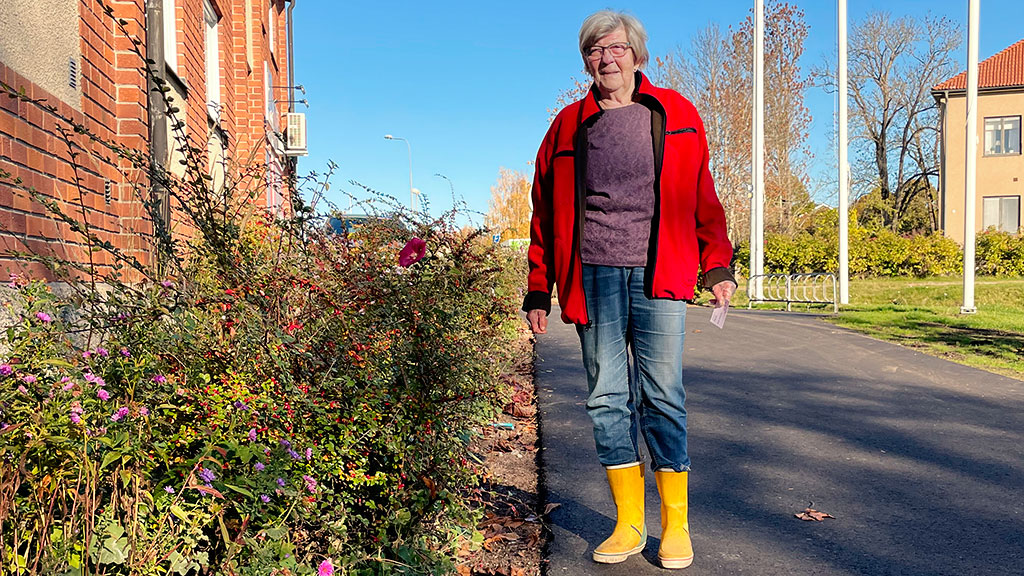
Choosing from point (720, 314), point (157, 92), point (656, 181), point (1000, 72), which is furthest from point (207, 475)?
point (1000, 72)

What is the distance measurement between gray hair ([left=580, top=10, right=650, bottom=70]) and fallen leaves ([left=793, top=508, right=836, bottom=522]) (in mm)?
1998

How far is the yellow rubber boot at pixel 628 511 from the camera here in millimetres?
3193

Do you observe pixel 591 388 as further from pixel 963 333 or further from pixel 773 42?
pixel 773 42

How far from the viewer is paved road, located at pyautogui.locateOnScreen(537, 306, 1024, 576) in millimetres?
3207

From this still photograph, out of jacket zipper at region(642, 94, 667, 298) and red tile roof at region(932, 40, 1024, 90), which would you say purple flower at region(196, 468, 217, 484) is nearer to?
jacket zipper at region(642, 94, 667, 298)

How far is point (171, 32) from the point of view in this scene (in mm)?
8195

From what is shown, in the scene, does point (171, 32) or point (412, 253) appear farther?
point (171, 32)

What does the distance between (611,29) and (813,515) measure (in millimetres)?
2174

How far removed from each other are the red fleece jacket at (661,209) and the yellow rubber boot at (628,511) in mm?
602

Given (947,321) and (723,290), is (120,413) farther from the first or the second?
(947,321)

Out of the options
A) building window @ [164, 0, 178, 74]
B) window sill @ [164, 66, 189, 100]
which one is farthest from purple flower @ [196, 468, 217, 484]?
building window @ [164, 0, 178, 74]

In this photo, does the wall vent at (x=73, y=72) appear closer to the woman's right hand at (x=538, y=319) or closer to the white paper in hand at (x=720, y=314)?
the woman's right hand at (x=538, y=319)

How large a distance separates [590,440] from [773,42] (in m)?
30.3

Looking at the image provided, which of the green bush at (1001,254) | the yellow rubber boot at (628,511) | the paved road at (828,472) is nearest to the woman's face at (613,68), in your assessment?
the yellow rubber boot at (628,511)
